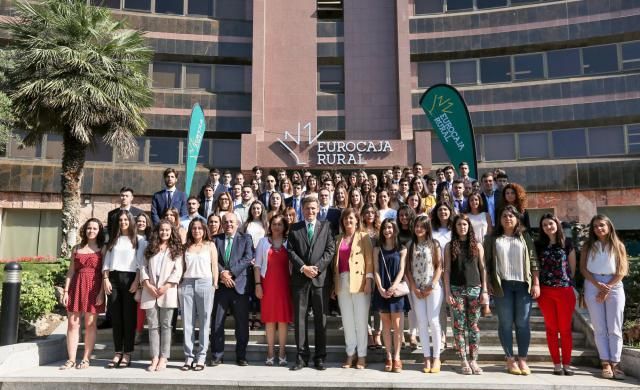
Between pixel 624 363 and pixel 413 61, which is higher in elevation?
pixel 413 61

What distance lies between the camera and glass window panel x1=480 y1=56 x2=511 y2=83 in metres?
22.4

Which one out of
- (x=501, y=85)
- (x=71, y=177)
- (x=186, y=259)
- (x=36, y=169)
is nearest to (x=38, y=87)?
(x=71, y=177)

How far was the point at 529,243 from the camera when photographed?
652cm

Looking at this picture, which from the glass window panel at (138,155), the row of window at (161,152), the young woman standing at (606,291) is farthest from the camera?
the glass window panel at (138,155)

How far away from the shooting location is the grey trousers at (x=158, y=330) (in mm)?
6535

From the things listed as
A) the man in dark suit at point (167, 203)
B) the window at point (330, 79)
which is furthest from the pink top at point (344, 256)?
the window at point (330, 79)

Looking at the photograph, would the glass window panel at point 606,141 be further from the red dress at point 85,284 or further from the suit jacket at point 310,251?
the red dress at point 85,284

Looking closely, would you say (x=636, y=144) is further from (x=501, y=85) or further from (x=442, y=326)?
(x=442, y=326)

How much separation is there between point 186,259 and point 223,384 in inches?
71.5

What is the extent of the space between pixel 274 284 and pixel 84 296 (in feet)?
8.73

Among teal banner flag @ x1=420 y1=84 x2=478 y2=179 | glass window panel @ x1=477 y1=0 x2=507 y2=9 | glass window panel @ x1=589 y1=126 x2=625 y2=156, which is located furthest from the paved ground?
glass window panel @ x1=477 y1=0 x2=507 y2=9

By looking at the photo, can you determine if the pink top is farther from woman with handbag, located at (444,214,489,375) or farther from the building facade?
the building facade

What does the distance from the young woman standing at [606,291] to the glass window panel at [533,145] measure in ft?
54.4

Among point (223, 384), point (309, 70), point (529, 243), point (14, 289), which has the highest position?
point (309, 70)
